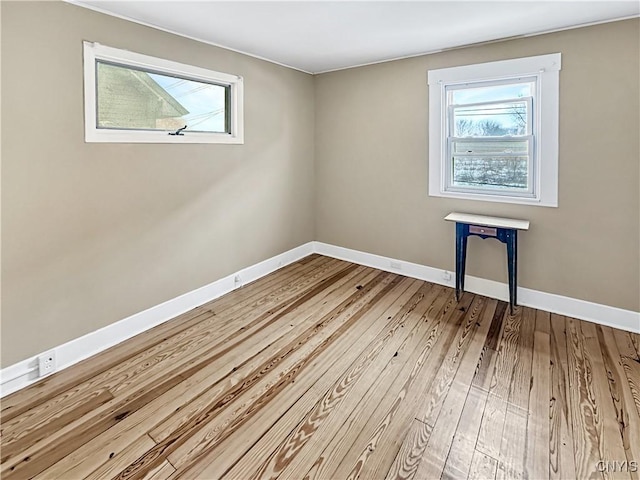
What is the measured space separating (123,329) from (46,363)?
1.79 feet

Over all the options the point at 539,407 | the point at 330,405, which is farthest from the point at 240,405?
the point at 539,407

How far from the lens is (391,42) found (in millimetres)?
3404

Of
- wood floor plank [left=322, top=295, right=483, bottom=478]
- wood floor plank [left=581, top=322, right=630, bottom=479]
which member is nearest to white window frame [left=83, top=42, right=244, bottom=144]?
wood floor plank [left=322, top=295, right=483, bottom=478]

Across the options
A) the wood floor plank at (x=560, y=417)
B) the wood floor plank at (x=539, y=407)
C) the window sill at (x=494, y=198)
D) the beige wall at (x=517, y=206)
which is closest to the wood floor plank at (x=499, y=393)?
the wood floor plank at (x=539, y=407)

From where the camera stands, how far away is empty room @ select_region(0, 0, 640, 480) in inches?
77.6

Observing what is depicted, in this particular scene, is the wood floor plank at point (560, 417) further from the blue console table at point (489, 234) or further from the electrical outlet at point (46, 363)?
the electrical outlet at point (46, 363)

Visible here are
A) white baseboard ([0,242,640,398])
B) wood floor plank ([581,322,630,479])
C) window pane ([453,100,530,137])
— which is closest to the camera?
wood floor plank ([581,322,630,479])

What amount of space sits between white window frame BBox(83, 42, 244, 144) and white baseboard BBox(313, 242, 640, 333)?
2052 millimetres

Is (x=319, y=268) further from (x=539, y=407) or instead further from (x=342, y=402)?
(x=539, y=407)

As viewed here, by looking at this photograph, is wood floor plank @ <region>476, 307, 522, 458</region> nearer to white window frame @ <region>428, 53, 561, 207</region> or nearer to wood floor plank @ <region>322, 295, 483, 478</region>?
wood floor plank @ <region>322, 295, 483, 478</region>

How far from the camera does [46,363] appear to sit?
2461 millimetres

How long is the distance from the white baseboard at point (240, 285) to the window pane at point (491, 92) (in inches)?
69.1

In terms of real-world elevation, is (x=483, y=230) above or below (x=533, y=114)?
below

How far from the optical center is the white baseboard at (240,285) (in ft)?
7.96
